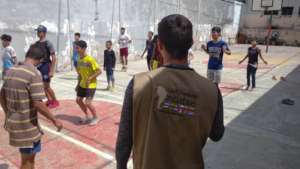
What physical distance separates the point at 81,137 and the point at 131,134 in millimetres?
3457

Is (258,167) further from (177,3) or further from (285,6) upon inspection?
(285,6)

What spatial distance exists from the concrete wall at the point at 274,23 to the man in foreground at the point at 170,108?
36645 mm

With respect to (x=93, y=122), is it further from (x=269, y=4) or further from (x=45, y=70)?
(x=269, y=4)

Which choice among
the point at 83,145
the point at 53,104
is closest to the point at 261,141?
the point at 83,145

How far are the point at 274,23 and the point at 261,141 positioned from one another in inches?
1338

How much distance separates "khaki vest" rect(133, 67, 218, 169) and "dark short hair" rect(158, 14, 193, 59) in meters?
0.12

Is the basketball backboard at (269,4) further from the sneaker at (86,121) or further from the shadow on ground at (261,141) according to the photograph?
the sneaker at (86,121)

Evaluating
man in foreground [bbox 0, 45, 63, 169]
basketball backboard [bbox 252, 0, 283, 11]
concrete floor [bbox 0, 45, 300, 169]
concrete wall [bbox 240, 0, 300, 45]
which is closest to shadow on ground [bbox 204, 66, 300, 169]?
concrete floor [bbox 0, 45, 300, 169]

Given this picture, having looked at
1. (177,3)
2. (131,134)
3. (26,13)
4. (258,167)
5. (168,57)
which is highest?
(177,3)

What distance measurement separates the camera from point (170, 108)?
1522 mm

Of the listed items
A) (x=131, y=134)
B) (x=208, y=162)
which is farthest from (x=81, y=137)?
(x=131, y=134)

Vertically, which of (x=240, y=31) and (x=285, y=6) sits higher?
(x=285, y=6)

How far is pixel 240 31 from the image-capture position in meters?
35.8

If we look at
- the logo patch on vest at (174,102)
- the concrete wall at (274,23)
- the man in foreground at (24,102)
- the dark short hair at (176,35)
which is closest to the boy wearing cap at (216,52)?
the man in foreground at (24,102)
